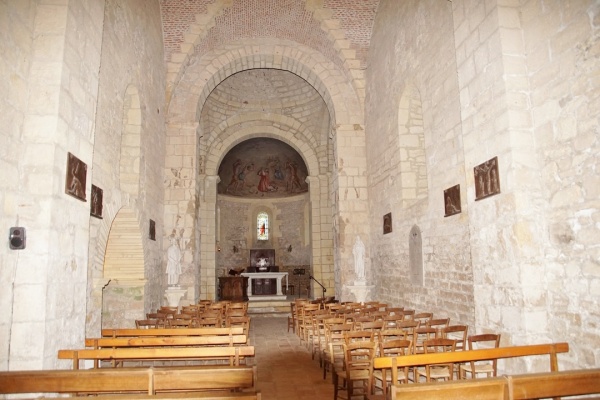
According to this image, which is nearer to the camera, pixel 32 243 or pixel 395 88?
pixel 32 243

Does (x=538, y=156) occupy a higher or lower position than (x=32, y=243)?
higher

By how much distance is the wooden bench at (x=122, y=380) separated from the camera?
2977 mm

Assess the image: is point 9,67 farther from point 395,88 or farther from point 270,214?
point 270,214

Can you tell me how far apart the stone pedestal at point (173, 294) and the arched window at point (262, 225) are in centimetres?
1159

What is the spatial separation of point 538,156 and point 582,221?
3.39 feet

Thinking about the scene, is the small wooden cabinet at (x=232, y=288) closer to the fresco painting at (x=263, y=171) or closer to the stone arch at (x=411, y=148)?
the fresco painting at (x=263, y=171)

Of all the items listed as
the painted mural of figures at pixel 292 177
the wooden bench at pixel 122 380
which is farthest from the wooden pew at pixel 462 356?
the painted mural of figures at pixel 292 177

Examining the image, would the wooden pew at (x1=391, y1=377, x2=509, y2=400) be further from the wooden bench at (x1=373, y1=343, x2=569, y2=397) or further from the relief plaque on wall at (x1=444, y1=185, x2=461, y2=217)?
the relief plaque on wall at (x1=444, y1=185, x2=461, y2=217)

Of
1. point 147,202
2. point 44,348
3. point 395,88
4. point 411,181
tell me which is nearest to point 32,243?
point 44,348

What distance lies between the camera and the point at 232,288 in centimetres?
1722

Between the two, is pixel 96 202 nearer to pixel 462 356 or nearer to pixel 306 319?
pixel 306 319

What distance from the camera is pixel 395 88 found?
34.2ft

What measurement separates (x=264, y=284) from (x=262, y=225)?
568 cm

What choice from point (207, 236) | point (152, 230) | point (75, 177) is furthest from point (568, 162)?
point (207, 236)
